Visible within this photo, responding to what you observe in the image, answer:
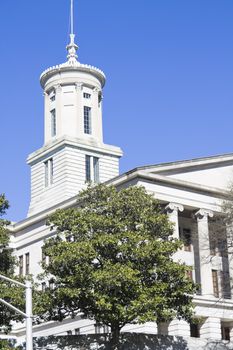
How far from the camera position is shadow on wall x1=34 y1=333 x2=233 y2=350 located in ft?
135

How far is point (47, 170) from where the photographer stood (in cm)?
7506

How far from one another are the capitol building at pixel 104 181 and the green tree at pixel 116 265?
181 inches

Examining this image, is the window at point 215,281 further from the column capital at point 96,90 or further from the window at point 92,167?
the column capital at point 96,90

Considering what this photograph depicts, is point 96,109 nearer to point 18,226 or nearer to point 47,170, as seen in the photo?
point 47,170

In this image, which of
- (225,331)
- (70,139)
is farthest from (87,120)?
(225,331)

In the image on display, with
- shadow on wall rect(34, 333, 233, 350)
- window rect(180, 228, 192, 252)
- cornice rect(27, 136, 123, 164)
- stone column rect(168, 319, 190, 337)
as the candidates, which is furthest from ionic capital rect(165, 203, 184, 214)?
cornice rect(27, 136, 123, 164)

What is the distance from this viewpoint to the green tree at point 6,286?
3881 centimetres

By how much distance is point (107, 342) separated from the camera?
4081 centimetres

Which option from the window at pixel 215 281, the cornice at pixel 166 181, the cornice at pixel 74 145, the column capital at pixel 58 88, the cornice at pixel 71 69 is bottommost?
the window at pixel 215 281

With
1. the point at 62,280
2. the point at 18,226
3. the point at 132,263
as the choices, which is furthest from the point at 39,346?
the point at 18,226

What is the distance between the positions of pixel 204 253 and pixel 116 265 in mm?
19767

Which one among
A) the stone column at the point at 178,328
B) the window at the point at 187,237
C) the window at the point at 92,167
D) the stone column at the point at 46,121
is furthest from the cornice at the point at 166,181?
the stone column at the point at 46,121

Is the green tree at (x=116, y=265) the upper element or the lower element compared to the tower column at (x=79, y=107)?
lower

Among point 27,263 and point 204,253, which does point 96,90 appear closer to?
point 27,263
